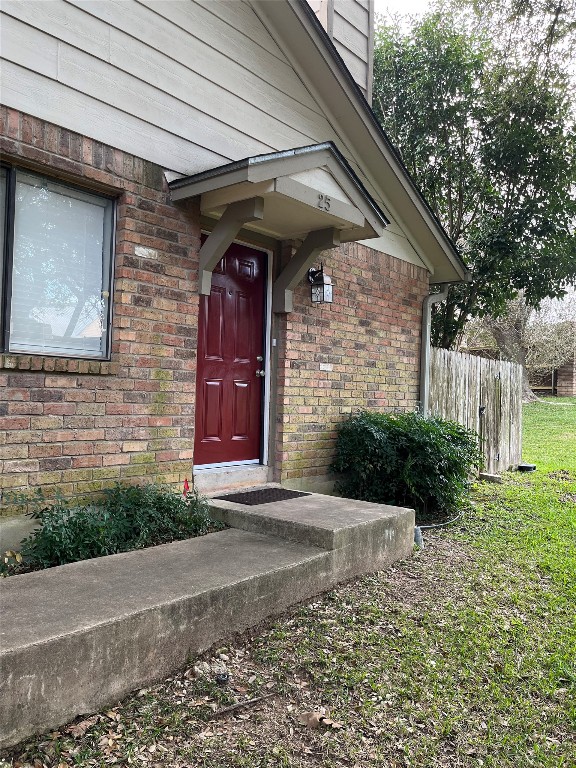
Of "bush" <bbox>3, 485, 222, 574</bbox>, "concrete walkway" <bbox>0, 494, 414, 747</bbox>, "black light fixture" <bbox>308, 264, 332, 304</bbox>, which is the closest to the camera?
"concrete walkway" <bbox>0, 494, 414, 747</bbox>

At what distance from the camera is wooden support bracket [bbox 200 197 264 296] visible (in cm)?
465

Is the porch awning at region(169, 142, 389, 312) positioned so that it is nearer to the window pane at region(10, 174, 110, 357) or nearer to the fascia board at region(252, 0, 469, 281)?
the window pane at region(10, 174, 110, 357)

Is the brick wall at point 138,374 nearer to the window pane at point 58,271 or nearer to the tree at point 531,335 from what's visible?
the window pane at point 58,271

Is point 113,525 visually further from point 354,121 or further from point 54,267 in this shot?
point 354,121

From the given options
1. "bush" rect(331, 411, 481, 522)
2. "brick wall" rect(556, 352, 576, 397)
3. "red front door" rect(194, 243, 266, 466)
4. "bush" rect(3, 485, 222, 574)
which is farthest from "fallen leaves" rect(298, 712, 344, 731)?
"brick wall" rect(556, 352, 576, 397)

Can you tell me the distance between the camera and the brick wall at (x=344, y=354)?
608 centimetres

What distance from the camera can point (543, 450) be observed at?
13.2 meters

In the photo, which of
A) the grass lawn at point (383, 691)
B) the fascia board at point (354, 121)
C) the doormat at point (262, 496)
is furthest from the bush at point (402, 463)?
the fascia board at point (354, 121)

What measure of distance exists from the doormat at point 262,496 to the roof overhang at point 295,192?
2312 millimetres

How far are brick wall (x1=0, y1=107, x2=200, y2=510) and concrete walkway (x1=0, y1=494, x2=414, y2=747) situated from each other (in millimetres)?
777

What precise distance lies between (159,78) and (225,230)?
1.25 meters

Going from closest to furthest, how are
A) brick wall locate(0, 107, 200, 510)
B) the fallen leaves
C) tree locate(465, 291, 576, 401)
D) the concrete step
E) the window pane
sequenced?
the fallen leaves < brick wall locate(0, 107, 200, 510) < the window pane < the concrete step < tree locate(465, 291, 576, 401)

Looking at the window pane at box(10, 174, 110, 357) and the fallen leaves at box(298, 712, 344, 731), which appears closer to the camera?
the fallen leaves at box(298, 712, 344, 731)

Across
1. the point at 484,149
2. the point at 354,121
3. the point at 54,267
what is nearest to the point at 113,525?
the point at 54,267
